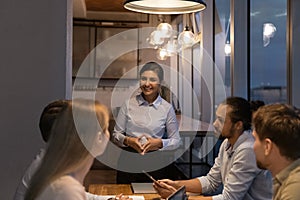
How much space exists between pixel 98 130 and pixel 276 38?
3.03m

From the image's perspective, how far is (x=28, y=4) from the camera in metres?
2.06

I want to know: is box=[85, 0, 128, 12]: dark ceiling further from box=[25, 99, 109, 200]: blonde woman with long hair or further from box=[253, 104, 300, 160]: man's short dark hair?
box=[25, 99, 109, 200]: blonde woman with long hair

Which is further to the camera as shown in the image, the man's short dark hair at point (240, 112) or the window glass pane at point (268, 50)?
the window glass pane at point (268, 50)

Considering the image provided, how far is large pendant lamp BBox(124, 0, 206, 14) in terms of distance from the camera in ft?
6.73

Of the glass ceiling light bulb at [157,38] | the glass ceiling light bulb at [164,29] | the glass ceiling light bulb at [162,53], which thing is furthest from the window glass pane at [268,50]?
the glass ceiling light bulb at [162,53]

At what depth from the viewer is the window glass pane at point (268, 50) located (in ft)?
12.7

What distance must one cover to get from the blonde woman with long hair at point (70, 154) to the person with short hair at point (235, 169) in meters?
0.85

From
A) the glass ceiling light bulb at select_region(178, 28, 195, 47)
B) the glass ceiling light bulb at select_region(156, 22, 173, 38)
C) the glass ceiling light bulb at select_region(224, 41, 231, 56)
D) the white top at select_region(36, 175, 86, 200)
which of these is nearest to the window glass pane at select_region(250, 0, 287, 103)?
the glass ceiling light bulb at select_region(224, 41, 231, 56)

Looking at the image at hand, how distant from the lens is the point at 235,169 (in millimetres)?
2104

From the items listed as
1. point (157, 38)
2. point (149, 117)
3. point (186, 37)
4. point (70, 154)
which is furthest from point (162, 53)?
point (70, 154)

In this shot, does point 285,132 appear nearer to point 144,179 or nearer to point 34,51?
point 34,51

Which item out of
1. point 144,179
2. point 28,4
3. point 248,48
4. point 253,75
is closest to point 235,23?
point 248,48

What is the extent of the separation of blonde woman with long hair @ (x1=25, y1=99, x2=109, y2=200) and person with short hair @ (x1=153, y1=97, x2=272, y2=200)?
33.4 inches

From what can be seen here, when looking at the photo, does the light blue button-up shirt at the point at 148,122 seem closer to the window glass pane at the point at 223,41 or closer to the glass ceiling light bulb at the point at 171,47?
the window glass pane at the point at 223,41
